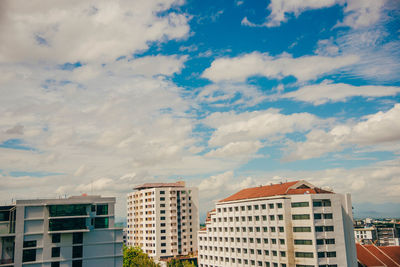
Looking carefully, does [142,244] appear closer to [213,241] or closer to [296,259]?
[213,241]

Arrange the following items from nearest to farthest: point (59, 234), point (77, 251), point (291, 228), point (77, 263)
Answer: point (59, 234) → point (77, 263) → point (77, 251) → point (291, 228)

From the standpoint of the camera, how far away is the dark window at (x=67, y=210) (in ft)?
229

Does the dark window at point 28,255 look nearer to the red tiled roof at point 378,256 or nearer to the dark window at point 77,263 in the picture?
the dark window at point 77,263

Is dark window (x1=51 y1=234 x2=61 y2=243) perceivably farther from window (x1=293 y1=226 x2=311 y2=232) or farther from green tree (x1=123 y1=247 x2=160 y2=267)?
window (x1=293 y1=226 x2=311 y2=232)

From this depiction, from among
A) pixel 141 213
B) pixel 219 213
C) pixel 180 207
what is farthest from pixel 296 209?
pixel 141 213

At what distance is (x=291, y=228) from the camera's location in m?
89.4

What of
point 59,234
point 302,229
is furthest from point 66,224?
point 302,229

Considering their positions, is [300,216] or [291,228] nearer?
[300,216]

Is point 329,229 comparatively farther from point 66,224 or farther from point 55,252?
point 55,252

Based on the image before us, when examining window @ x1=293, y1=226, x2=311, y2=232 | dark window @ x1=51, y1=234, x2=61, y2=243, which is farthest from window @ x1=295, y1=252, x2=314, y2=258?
dark window @ x1=51, y1=234, x2=61, y2=243

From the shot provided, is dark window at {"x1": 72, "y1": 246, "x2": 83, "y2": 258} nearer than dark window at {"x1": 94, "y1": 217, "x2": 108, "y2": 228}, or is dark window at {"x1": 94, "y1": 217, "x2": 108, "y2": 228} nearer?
dark window at {"x1": 72, "y1": 246, "x2": 83, "y2": 258}

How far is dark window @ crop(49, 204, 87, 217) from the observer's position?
69750mm

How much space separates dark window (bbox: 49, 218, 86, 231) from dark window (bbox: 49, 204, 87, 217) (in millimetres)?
1202

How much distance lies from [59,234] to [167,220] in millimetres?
90870
